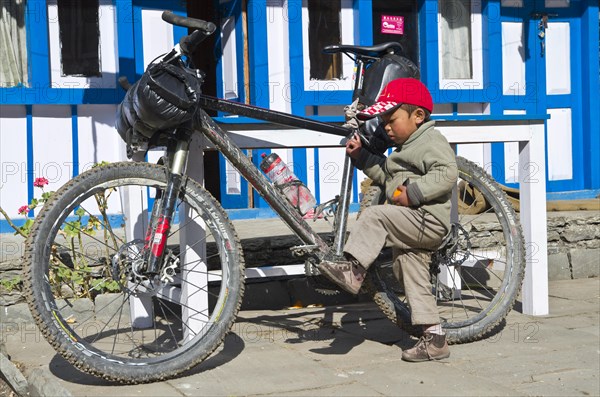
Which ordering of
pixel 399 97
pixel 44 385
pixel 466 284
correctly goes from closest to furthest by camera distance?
pixel 44 385
pixel 399 97
pixel 466 284

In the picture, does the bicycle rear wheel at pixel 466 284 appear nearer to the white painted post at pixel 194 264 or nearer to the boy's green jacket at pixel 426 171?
the boy's green jacket at pixel 426 171

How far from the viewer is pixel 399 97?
4.42 metres

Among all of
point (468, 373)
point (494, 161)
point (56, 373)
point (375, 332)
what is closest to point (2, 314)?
point (56, 373)

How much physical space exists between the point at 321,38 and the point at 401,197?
15.9 ft

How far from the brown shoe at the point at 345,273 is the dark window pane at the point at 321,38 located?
4.78m

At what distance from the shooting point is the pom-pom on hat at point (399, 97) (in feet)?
14.4

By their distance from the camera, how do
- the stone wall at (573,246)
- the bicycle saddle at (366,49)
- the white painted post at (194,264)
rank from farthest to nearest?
the stone wall at (573,246)
the bicycle saddle at (366,49)
the white painted post at (194,264)

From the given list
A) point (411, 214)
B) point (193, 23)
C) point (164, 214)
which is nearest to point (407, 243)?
point (411, 214)

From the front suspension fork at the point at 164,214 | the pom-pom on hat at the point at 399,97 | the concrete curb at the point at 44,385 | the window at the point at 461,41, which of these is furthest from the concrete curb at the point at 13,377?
the window at the point at 461,41

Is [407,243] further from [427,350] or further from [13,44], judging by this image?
[13,44]

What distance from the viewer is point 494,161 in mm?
9602

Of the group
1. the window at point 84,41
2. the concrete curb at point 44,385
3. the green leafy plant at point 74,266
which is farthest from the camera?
the window at point 84,41

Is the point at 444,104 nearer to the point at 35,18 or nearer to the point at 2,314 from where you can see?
the point at 35,18

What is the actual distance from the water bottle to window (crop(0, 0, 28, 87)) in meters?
3.93
